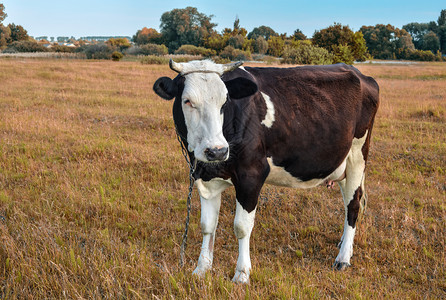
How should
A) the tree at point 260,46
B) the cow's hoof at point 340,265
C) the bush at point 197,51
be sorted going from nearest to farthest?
the cow's hoof at point 340,265, the bush at point 197,51, the tree at point 260,46

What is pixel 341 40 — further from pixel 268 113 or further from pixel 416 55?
pixel 416 55

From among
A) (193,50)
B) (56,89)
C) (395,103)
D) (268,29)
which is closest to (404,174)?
(395,103)

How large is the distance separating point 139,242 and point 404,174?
4.95 meters

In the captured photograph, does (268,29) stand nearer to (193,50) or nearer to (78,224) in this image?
(193,50)

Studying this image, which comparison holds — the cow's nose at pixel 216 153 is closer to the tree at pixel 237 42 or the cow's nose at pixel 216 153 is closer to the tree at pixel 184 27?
the tree at pixel 237 42

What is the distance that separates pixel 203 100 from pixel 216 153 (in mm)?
462

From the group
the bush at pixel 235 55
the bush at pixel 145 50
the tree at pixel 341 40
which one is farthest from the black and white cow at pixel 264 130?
the bush at pixel 145 50

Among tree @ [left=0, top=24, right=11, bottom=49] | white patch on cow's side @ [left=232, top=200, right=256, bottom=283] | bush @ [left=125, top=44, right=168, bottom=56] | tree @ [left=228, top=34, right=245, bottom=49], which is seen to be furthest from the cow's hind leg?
tree @ [left=0, top=24, right=11, bottom=49]

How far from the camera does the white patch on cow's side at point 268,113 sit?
11.9 feet

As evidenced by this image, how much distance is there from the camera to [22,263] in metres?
3.26

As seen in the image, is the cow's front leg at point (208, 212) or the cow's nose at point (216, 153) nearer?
the cow's nose at point (216, 153)

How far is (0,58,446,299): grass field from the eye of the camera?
314 cm

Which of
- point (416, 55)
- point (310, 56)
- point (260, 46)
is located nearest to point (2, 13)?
point (260, 46)

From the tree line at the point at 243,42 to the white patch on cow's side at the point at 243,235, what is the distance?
34.8 m
